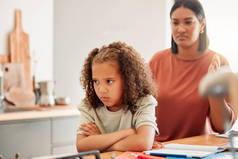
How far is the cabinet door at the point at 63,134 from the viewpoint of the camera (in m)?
2.71

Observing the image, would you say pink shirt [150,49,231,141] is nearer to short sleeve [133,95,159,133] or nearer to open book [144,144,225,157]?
short sleeve [133,95,159,133]

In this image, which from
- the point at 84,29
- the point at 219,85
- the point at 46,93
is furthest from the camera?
the point at 84,29

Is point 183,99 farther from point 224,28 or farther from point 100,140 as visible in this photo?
point 224,28

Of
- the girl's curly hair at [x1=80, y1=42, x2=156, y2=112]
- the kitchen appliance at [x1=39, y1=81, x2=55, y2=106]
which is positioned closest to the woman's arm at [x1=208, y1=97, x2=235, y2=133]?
A: the girl's curly hair at [x1=80, y1=42, x2=156, y2=112]

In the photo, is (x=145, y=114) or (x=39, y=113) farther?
(x=39, y=113)

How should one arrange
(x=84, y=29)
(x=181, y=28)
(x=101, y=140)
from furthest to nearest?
(x=84, y=29) → (x=181, y=28) → (x=101, y=140)

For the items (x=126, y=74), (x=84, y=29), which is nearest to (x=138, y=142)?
(x=126, y=74)

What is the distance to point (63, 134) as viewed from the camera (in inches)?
109

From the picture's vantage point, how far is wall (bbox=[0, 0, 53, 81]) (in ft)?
9.62

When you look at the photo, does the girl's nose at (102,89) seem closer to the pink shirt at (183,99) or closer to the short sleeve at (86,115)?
the short sleeve at (86,115)

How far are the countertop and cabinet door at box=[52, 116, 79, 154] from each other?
0.05 m

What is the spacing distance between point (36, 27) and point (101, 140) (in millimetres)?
2198

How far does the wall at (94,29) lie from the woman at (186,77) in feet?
5.69

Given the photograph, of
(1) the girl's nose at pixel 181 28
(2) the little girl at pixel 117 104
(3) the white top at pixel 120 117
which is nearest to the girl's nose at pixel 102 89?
(2) the little girl at pixel 117 104
